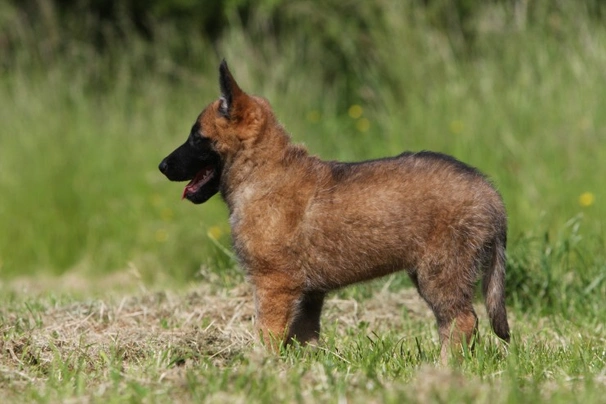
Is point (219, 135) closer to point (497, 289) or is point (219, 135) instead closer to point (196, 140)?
point (196, 140)

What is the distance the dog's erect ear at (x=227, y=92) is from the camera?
524 centimetres

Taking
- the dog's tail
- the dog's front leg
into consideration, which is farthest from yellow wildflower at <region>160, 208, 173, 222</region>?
the dog's tail

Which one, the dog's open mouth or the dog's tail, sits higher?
the dog's open mouth

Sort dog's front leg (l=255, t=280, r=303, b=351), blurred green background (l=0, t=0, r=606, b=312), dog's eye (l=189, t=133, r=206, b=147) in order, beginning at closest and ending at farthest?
dog's front leg (l=255, t=280, r=303, b=351)
dog's eye (l=189, t=133, r=206, b=147)
blurred green background (l=0, t=0, r=606, b=312)

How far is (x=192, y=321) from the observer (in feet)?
20.2

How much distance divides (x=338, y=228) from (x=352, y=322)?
1274 millimetres

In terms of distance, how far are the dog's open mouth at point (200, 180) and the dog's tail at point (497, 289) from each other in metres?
1.51

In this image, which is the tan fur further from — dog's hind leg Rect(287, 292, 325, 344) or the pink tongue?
the pink tongue

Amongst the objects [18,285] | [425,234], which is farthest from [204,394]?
[18,285]

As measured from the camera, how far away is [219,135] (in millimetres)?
5395

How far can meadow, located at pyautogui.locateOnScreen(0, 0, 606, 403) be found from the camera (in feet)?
14.5

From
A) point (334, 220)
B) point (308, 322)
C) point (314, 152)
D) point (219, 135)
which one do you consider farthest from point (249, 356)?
point (314, 152)

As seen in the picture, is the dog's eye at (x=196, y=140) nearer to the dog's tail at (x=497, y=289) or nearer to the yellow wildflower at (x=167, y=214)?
the dog's tail at (x=497, y=289)

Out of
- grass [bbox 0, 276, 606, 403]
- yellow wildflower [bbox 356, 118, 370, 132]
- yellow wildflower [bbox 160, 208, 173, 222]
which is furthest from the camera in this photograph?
yellow wildflower [bbox 356, 118, 370, 132]
